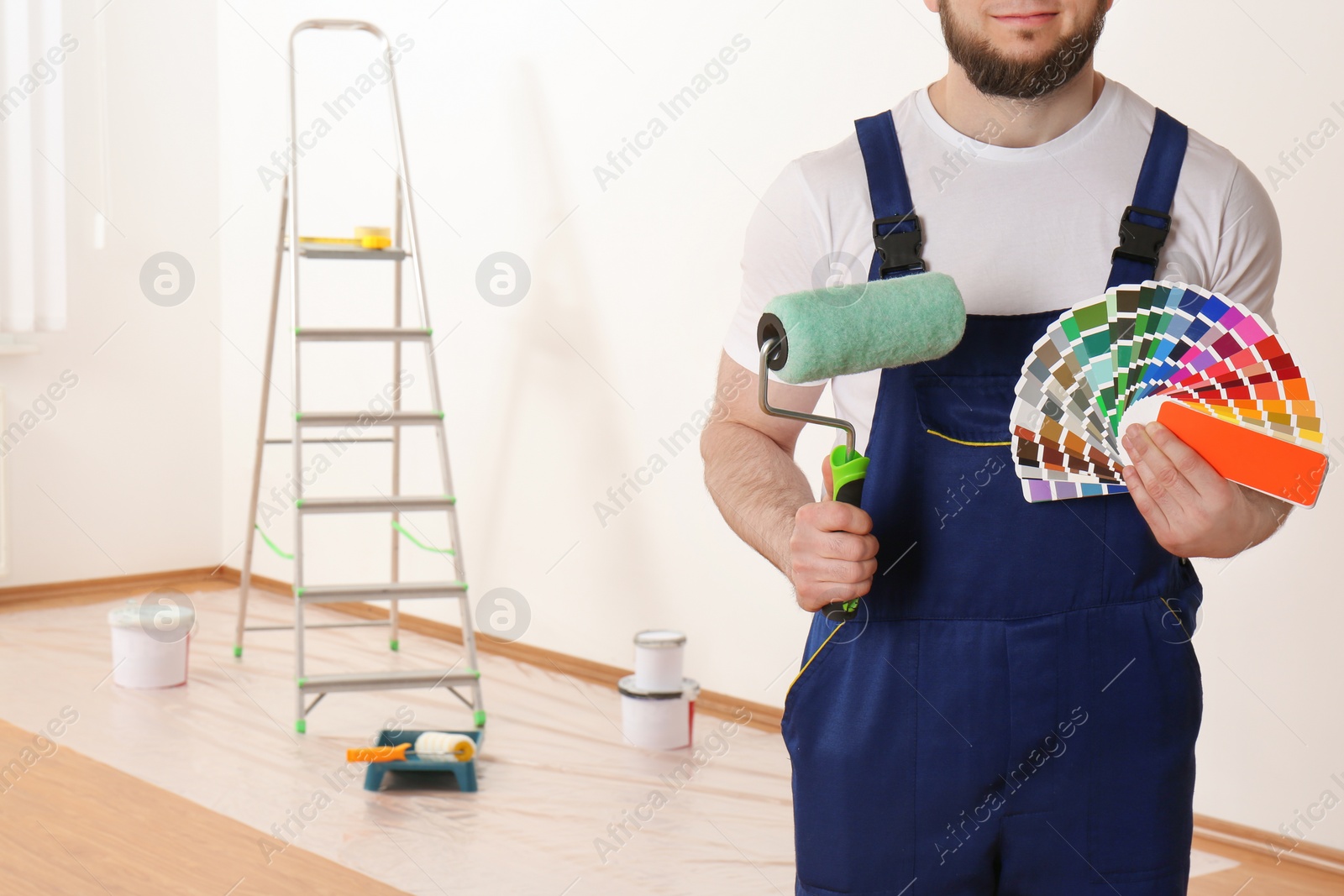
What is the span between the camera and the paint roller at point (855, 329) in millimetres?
1093

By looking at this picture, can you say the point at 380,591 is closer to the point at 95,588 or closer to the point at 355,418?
the point at 355,418

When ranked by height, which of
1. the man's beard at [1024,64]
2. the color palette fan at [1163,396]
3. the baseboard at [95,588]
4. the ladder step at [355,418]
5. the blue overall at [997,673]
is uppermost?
the man's beard at [1024,64]

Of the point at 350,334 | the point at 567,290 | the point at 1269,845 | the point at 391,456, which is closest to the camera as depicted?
the point at 1269,845

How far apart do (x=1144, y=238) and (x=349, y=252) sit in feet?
9.78

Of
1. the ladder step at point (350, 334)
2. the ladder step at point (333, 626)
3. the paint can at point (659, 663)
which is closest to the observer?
the paint can at point (659, 663)

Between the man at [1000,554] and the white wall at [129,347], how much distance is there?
458 cm

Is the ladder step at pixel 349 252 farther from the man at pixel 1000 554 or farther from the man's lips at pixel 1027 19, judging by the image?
the man's lips at pixel 1027 19

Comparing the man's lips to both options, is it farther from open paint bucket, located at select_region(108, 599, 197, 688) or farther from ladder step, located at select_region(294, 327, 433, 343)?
open paint bucket, located at select_region(108, 599, 197, 688)

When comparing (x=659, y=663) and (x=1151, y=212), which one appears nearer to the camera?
(x=1151, y=212)

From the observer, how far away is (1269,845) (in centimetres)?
279

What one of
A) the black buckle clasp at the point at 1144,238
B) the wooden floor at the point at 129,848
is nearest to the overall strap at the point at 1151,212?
the black buckle clasp at the point at 1144,238

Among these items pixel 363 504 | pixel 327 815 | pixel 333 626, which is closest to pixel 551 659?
pixel 333 626

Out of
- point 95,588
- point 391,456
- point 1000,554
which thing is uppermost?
point 1000,554

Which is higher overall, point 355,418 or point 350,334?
point 350,334
